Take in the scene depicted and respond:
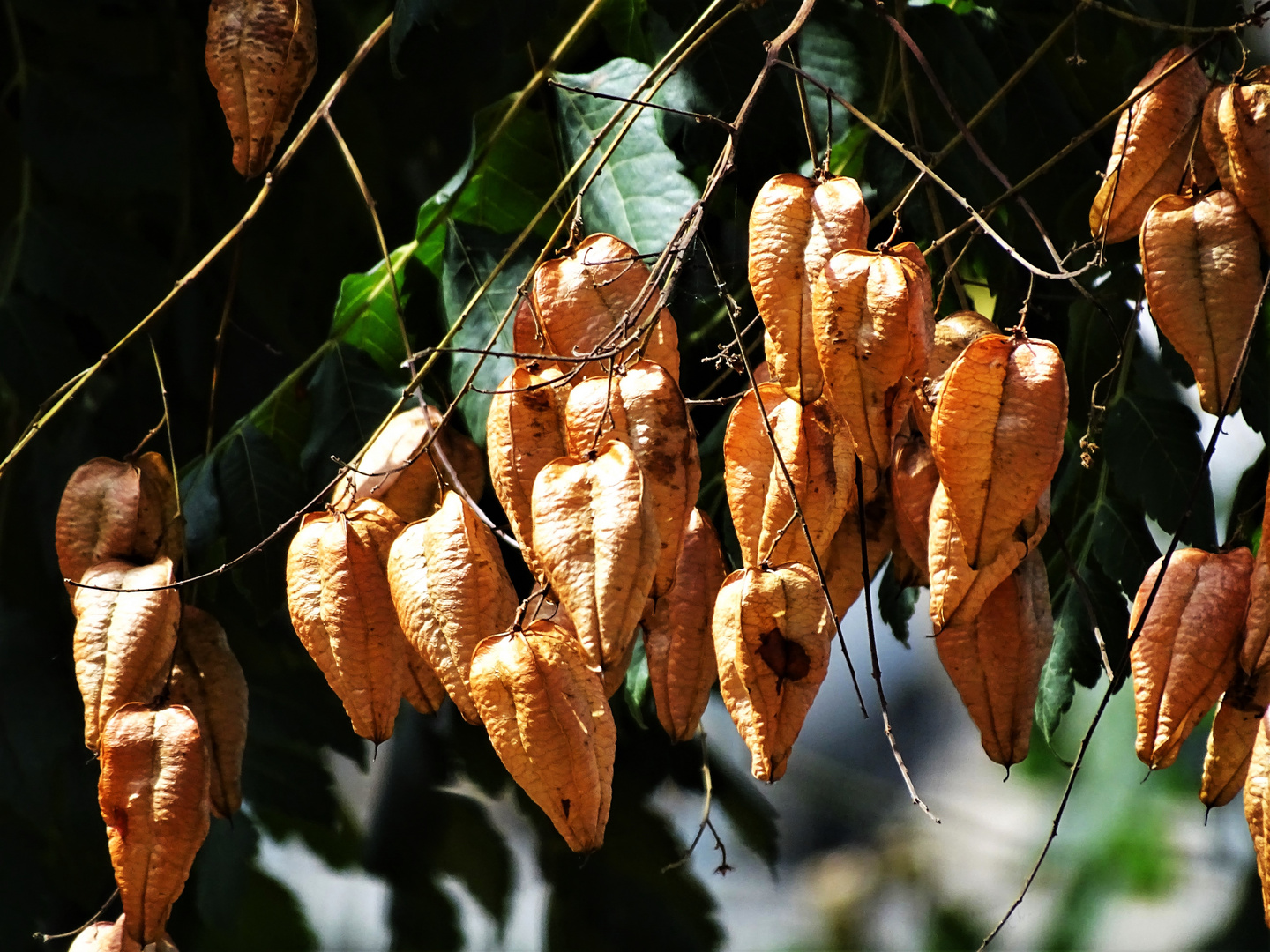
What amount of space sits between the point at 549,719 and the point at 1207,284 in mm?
340

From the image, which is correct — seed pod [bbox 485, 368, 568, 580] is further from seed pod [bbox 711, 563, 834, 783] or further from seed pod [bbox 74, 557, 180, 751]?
seed pod [bbox 74, 557, 180, 751]

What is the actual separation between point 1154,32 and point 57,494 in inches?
40.4

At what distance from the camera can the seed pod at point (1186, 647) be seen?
0.65 meters

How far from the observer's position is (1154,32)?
3.18 feet

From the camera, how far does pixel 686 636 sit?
68cm

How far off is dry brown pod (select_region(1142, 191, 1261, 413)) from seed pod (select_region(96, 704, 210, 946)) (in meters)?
0.51

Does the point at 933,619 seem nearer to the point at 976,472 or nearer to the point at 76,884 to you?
the point at 976,472

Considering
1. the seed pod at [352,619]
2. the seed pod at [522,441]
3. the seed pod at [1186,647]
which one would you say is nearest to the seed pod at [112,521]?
the seed pod at [352,619]

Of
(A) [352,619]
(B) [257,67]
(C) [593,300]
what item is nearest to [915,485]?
(C) [593,300]

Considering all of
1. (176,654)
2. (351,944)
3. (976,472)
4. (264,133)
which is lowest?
(351,944)

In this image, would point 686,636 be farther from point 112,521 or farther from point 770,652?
point 112,521

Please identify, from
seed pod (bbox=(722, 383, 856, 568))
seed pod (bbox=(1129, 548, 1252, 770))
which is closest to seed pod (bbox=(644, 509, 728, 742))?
seed pod (bbox=(722, 383, 856, 568))

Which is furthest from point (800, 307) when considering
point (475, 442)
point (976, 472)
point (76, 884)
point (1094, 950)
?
point (1094, 950)

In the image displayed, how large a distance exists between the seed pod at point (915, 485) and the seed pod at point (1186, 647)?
105 millimetres
